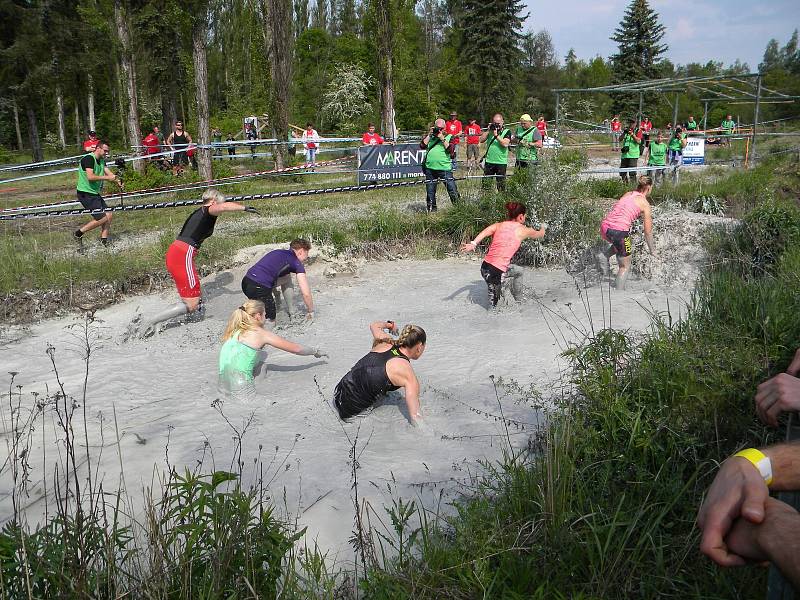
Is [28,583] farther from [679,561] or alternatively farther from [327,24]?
[327,24]

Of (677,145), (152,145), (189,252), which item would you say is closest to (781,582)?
(189,252)

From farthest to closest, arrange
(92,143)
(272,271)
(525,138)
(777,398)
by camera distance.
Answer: (92,143), (525,138), (272,271), (777,398)

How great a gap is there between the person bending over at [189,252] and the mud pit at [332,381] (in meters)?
0.36

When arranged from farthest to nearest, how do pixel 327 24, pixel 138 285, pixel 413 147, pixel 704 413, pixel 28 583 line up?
pixel 327 24 → pixel 413 147 → pixel 138 285 → pixel 704 413 → pixel 28 583

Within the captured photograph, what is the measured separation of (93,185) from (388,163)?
26.6ft

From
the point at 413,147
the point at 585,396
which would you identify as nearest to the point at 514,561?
the point at 585,396

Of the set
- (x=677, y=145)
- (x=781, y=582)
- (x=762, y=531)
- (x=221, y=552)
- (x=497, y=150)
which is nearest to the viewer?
(x=762, y=531)

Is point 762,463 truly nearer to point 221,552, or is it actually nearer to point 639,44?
point 221,552

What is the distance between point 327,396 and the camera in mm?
6672

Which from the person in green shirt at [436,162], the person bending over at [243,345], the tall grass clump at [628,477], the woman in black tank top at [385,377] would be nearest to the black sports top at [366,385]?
the woman in black tank top at [385,377]

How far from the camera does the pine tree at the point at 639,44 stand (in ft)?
165

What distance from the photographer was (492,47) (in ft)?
→ 141

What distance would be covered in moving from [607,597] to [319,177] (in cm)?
1893

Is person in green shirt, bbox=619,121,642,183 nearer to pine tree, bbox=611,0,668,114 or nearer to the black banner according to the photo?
the black banner
